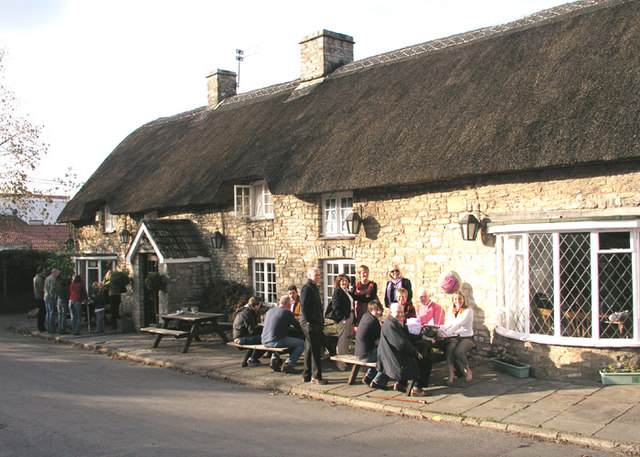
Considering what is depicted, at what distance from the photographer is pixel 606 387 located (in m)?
8.33

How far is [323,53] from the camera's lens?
56.6 feet

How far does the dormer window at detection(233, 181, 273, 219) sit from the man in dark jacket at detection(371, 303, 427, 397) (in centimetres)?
706

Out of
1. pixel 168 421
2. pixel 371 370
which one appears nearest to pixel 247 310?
pixel 371 370

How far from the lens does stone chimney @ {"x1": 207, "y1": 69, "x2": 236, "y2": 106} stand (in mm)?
21531

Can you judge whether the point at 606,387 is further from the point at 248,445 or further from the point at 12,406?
the point at 12,406

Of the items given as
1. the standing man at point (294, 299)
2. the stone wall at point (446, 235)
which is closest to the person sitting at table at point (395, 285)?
the stone wall at point (446, 235)

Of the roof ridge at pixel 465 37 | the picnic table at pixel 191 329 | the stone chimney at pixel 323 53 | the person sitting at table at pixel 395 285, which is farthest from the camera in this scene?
the stone chimney at pixel 323 53

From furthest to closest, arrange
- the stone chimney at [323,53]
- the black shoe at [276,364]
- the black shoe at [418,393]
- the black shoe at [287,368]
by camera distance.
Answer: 1. the stone chimney at [323,53]
2. the black shoe at [276,364]
3. the black shoe at [287,368]
4. the black shoe at [418,393]

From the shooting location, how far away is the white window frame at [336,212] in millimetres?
12695

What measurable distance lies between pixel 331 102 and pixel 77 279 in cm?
839

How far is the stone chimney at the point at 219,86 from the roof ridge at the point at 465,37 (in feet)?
20.0

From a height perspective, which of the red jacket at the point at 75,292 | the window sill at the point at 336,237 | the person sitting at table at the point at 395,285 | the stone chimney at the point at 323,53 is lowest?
the red jacket at the point at 75,292

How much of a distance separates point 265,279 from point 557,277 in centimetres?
767

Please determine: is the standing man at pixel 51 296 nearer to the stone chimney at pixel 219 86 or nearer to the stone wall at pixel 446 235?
the stone wall at pixel 446 235
